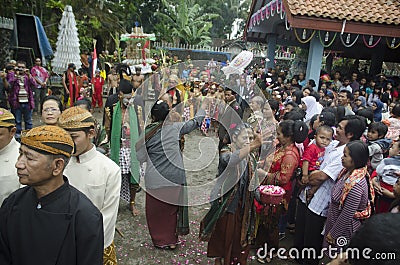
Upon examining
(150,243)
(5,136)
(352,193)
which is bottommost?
(150,243)

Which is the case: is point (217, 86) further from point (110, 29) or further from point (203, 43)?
point (203, 43)

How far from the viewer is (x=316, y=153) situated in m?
3.27

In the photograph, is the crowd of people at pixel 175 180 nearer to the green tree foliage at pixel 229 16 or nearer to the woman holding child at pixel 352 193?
the woman holding child at pixel 352 193

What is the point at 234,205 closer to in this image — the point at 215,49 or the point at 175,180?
the point at 175,180

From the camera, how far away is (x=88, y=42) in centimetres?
1448

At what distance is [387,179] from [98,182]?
7.84ft

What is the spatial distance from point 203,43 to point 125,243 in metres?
19.0

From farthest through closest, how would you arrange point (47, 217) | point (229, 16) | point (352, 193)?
1. point (229, 16)
2. point (352, 193)
3. point (47, 217)

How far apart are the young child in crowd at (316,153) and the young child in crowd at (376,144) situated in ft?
1.56

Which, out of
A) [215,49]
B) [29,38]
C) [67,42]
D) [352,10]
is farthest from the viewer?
[215,49]

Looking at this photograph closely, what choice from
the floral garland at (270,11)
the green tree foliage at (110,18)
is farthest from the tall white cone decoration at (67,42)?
the floral garland at (270,11)

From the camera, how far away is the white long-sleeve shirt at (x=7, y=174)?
2.10 metres

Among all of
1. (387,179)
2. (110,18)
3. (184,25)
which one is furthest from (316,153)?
(184,25)

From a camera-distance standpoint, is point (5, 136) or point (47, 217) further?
point (5, 136)
